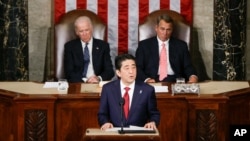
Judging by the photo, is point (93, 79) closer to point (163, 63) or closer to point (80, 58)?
point (80, 58)

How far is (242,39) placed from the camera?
27.5ft

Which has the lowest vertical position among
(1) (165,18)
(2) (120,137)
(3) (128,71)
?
(2) (120,137)

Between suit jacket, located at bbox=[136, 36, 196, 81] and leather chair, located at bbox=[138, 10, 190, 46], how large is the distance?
208 mm

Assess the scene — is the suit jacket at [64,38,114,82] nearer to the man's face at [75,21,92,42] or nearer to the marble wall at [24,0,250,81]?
the man's face at [75,21,92,42]

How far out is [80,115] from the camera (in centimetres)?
636

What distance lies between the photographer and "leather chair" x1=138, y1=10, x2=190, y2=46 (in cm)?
805

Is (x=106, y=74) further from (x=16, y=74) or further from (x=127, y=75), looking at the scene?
(x=127, y=75)

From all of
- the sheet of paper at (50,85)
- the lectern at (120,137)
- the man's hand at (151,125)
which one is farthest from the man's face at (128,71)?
the sheet of paper at (50,85)

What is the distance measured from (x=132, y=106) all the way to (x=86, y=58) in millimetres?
2457

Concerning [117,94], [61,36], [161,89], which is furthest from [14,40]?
[117,94]

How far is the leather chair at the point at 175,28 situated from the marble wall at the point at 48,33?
530 millimetres

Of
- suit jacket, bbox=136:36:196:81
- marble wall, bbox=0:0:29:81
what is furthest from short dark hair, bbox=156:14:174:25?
marble wall, bbox=0:0:29:81

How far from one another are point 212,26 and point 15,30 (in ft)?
7.80

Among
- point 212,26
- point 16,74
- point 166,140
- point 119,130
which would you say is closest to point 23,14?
point 16,74
